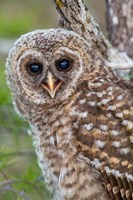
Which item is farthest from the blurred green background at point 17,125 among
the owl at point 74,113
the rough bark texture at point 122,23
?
the rough bark texture at point 122,23

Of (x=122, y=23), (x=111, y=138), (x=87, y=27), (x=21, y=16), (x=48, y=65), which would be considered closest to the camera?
(x=111, y=138)

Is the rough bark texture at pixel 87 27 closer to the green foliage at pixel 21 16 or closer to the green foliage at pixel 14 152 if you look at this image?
the green foliage at pixel 14 152

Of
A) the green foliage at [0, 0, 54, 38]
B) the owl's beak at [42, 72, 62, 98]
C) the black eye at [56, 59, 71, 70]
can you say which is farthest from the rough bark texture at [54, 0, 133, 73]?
the green foliage at [0, 0, 54, 38]

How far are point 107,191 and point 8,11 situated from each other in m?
3.67

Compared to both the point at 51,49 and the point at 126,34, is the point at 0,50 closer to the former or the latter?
the point at 126,34

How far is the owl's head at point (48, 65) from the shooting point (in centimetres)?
601

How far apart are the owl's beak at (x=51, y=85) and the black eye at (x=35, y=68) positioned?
0.08 metres

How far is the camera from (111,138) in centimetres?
588

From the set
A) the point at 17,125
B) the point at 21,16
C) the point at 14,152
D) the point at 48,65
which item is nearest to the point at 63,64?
the point at 48,65

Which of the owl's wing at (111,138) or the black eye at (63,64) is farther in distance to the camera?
the black eye at (63,64)

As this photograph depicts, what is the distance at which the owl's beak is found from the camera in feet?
19.6

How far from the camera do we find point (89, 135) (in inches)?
233

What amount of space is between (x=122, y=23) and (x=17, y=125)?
102 cm

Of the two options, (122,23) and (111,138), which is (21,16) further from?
(111,138)
